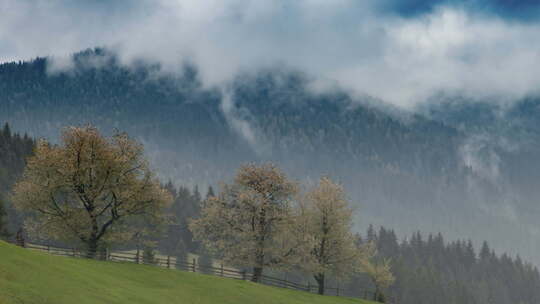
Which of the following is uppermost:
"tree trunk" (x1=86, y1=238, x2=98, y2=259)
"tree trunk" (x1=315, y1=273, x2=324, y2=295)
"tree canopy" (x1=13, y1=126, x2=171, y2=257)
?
"tree canopy" (x1=13, y1=126, x2=171, y2=257)

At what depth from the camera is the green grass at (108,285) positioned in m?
38.2

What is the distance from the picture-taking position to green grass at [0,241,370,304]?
125ft

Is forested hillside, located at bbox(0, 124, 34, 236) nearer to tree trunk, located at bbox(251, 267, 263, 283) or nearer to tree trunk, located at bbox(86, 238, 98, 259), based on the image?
tree trunk, located at bbox(86, 238, 98, 259)

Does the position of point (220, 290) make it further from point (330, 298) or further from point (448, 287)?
point (448, 287)

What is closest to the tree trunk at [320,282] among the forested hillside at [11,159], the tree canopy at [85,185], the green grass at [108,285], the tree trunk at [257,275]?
the green grass at [108,285]

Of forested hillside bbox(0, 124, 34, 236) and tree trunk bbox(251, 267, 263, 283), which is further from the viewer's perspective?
forested hillside bbox(0, 124, 34, 236)

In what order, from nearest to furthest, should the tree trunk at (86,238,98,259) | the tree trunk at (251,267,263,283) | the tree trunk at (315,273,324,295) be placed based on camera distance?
the tree trunk at (86,238,98,259)
the tree trunk at (251,267,263,283)
the tree trunk at (315,273,324,295)

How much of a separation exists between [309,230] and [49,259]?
4093cm

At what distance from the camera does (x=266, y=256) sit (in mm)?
76938

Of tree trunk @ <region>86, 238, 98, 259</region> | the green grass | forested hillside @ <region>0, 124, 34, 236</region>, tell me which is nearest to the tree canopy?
tree trunk @ <region>86, 238, 98, 259</region>

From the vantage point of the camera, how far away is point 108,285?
47500mm

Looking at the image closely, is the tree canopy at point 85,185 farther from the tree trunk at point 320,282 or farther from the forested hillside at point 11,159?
the forested hillside at point 11,159

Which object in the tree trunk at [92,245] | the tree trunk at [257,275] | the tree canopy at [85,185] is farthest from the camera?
the tree trunk at [257,275]

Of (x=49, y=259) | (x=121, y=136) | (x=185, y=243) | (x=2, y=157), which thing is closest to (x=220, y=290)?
(x=49, y=259)
